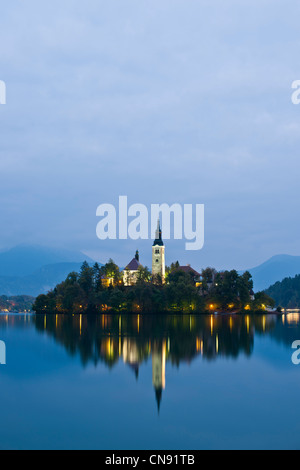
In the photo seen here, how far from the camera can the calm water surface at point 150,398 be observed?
13.3 meters

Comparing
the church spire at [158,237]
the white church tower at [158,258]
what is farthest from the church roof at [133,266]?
the church spire at [158,237]

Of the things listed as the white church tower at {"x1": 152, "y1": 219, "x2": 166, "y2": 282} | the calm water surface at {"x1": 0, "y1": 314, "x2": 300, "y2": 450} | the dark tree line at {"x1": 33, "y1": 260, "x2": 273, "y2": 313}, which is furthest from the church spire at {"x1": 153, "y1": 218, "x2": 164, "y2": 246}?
the calm water surface at {"x1": 0, "y1": 314, "x2": 300, "y2": 450}

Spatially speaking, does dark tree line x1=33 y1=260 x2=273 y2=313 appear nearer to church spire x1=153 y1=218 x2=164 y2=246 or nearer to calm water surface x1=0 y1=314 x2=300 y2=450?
church spire x1=153 y1=218 x2=164 y2=246

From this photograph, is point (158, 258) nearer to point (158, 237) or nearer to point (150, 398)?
point (158, 237)

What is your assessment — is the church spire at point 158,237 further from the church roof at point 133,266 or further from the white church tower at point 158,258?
the church roof at point 133,266

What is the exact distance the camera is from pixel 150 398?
18656mm

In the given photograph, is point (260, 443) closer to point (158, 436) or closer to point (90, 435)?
point (158, 436)

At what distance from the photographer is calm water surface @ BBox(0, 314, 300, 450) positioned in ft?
43.7

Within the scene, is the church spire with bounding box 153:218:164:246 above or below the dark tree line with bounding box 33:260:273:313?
above

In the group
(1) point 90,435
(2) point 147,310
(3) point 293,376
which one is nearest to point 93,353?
(3) point 293,376

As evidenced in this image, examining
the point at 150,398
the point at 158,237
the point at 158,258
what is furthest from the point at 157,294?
the point at 150,398

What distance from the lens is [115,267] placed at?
124 m
